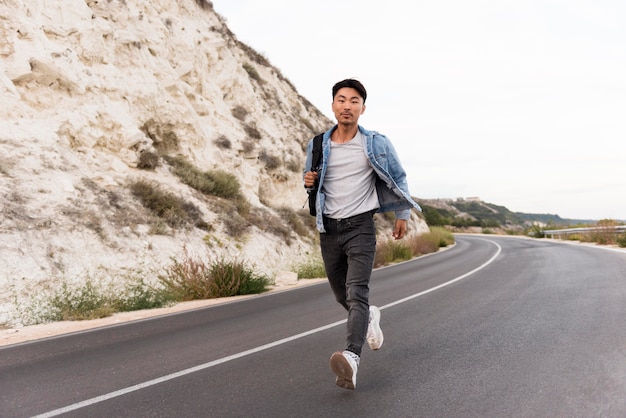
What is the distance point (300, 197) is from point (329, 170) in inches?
861

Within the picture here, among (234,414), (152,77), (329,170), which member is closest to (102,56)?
(152,77)

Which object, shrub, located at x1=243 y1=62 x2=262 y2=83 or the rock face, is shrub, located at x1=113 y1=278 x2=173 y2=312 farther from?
shrub, located at x1=243 y1=62 x2=262 y2=83

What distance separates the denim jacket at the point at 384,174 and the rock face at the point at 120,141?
7217mm

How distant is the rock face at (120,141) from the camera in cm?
1141


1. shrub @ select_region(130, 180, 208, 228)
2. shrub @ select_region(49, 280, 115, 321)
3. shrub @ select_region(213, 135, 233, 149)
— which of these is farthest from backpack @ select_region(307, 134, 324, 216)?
shrub @ select_region(213, 135, 233, 149)

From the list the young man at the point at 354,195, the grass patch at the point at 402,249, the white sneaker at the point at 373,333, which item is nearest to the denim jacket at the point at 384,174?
Answer: the young man at the point at 354,195

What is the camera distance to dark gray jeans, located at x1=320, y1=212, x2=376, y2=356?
3.82 metres

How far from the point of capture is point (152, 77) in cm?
1916

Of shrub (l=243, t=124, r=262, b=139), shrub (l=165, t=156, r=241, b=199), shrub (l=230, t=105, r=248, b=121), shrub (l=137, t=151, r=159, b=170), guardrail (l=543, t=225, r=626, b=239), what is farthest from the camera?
shrub (l=230, t=105, r=248, b=121)

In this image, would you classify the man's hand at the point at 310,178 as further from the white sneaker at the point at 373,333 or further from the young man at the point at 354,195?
the white sneaker at the point at 373,333

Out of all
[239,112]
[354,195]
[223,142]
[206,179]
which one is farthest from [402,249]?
[354,195]

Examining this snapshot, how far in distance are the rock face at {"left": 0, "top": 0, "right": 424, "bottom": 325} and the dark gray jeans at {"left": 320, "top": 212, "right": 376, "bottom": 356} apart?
23.3 feet

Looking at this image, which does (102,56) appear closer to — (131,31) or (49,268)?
(131,31)

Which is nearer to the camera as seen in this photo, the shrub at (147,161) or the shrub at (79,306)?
the shrub at (79,306)
